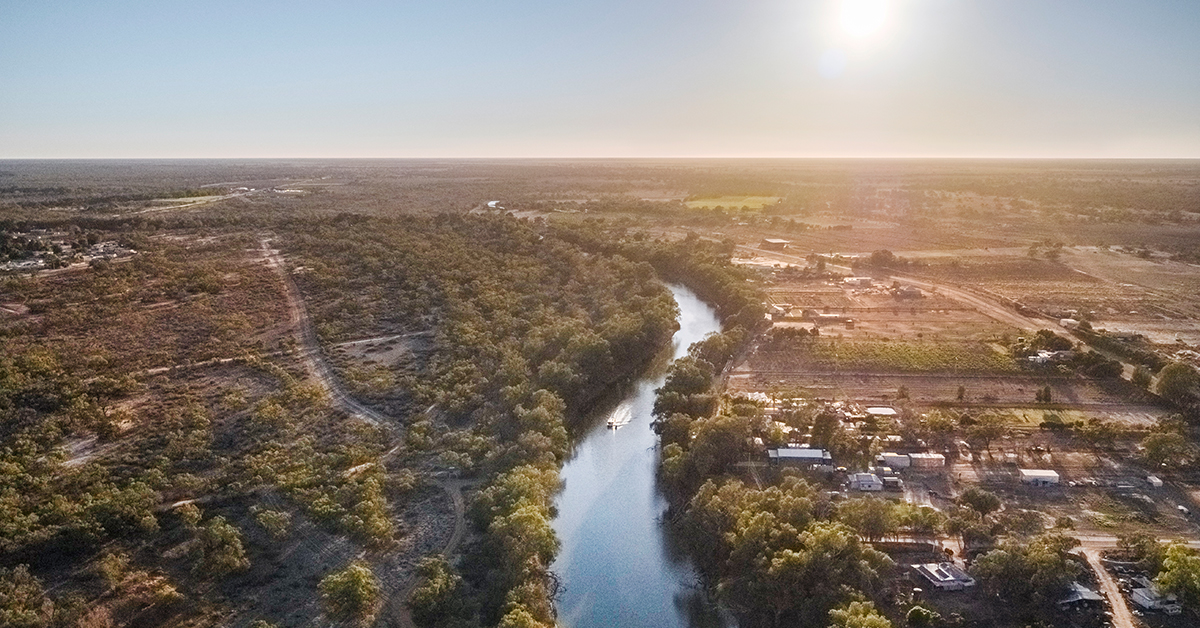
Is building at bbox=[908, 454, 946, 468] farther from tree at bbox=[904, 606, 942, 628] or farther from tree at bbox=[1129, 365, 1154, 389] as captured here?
tree at bbox=[1129, 365, 1154, 389]

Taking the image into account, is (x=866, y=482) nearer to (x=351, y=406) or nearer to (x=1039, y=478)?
(x=1039, y=478)

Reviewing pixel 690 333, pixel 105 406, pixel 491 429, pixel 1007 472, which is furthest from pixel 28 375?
pixel 1007 472

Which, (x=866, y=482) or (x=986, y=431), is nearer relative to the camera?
(x=866, y=482)

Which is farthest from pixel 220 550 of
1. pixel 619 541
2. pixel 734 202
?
pixel 734 202

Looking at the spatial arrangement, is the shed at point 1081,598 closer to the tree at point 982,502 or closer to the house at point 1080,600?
the house at point 1080,600

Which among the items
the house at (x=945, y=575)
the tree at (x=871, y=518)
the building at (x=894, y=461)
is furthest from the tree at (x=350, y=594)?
the building at (x=894, y=461)

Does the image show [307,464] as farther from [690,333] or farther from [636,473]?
[690,333]

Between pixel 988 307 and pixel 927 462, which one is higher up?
pixel 988 307

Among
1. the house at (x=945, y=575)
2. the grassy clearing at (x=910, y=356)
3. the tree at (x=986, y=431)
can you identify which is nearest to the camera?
the house at (x=945, y=575)
